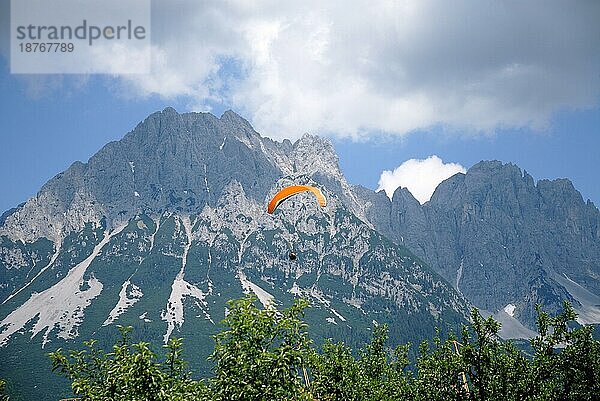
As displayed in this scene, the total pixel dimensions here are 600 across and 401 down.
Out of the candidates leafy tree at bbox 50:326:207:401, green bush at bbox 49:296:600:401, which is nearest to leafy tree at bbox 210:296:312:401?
green bush at bbox 49:296:600:401

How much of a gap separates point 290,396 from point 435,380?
54.3 ft

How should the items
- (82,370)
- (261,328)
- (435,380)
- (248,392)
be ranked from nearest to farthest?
1. (248,392)
2. (261,328)
3. (82,370)
4. (435,380)

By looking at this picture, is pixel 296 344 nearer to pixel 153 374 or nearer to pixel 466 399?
pixel 153 374

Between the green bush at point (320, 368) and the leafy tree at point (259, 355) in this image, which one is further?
the green bush at point (320, 368)

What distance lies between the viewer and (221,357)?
23.2 m

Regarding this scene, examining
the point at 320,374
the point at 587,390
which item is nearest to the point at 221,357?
the point at 320,374

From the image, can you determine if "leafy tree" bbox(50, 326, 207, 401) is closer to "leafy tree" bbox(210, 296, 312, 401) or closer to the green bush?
the green bush

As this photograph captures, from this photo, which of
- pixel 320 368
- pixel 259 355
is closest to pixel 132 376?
pixel 259 355

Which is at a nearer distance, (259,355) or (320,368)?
(259,355)

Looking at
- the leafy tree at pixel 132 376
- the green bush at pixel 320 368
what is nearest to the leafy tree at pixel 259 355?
the green bush at pixel 320 368

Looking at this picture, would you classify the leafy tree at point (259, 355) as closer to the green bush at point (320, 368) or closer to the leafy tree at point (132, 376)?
the green bush at point (320, 368)

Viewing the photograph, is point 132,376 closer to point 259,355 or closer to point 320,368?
point 259,355

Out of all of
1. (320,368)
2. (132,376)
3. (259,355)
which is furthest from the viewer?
(320,368)

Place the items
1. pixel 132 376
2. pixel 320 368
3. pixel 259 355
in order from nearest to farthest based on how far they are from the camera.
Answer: pixel 132 376 → pixel 259 355 → pixel 320 368
